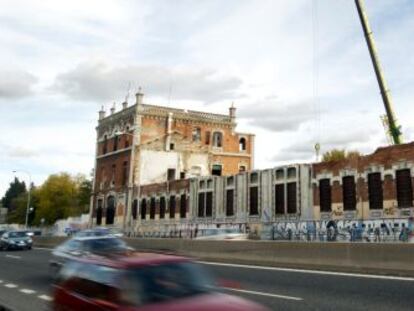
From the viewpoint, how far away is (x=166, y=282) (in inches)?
218

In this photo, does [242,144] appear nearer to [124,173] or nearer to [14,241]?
[124,173]

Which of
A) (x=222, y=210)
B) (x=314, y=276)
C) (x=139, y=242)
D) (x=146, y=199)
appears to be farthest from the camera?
(x=146, y=199)

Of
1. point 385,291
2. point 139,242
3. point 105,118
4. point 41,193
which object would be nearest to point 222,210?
point 139,242

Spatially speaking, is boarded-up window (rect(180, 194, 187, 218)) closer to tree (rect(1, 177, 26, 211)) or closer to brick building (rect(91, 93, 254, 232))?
brick building (rect(91, 93, 254, 232))

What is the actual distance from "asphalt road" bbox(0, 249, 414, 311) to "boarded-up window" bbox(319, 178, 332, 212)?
65.6ft

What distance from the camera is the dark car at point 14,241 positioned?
3550 centimetres

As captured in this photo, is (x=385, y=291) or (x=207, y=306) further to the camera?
(x=385, y=291)

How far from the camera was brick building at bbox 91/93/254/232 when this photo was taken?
2454 inches

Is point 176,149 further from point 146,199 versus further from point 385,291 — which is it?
point 385,291

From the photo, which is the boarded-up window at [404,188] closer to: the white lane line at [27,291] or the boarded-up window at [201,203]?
the boarded-up window at [201,203]

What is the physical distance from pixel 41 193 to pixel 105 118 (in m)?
36.7

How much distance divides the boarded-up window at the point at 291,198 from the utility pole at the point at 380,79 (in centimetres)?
808

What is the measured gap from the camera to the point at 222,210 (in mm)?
47656

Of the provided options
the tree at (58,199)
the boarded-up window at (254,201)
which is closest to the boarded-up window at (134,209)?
the boarded-up window at (254,201)
